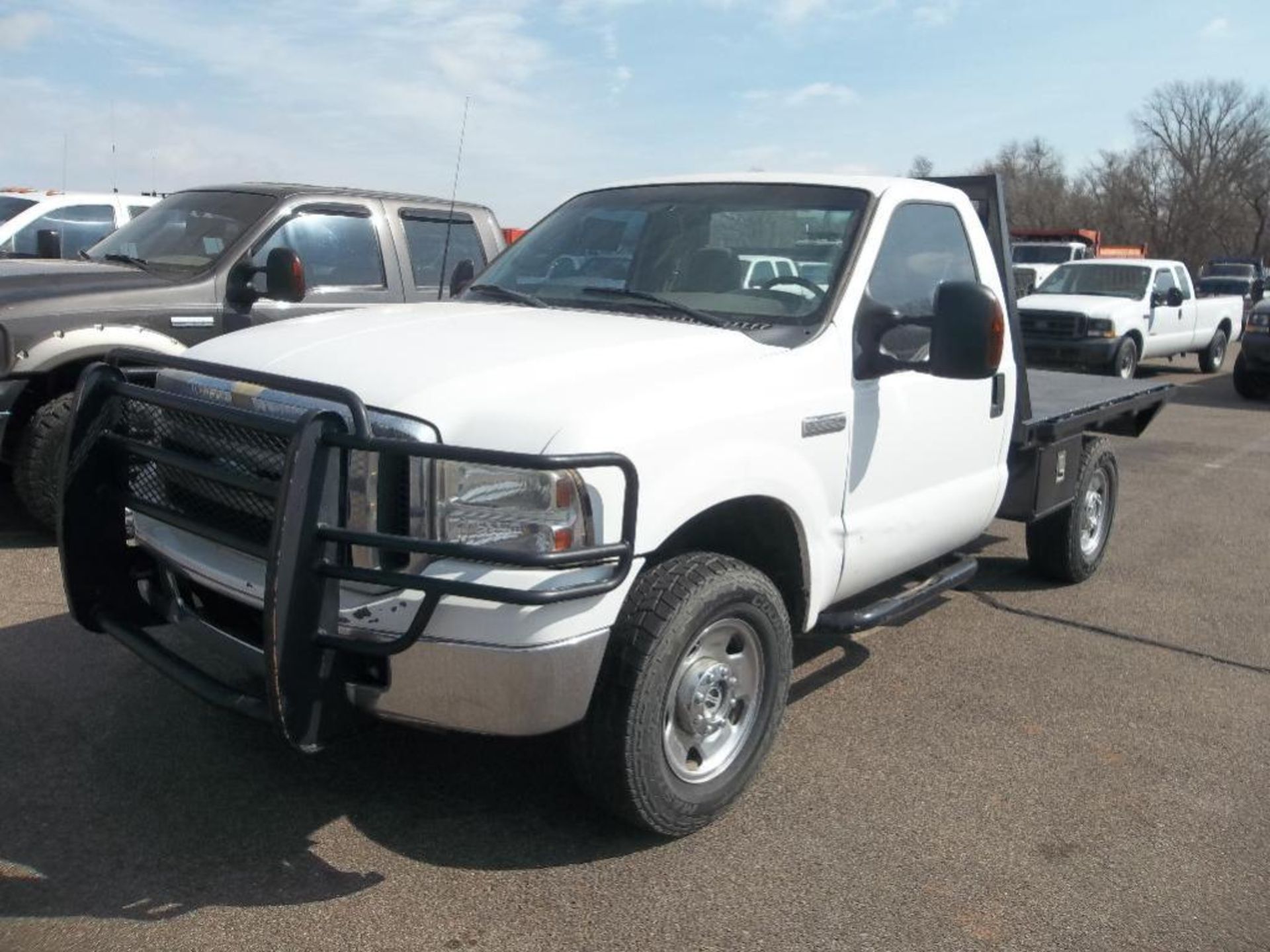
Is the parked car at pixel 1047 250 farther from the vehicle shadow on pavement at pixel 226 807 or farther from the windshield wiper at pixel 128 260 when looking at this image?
the vehicle shadow on pavement at pixel 226 807

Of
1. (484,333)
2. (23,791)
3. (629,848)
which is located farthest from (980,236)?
(23,791)

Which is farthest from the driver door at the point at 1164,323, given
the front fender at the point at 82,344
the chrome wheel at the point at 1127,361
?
the front fender at the point at 82,344

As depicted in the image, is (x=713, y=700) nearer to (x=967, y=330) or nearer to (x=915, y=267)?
(x=967, y=330)

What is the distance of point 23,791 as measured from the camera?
3693mm

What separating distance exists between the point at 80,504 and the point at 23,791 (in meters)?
0.91

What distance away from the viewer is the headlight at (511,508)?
3016mm

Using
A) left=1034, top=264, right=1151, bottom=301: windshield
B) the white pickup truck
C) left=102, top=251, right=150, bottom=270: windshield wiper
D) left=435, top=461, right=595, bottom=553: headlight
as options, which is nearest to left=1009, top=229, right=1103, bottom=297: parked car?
left=1034, top=264, right=1151, bottom=301: windshield

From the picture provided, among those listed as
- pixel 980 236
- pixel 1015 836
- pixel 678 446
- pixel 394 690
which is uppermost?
pixel 980 236

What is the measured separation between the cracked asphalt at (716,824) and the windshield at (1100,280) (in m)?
12.7

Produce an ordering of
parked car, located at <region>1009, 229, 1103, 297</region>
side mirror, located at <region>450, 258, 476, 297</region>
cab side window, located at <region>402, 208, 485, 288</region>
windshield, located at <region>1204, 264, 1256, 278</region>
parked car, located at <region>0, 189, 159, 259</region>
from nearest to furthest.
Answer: side mirror, located at <region>450, 258, 476, 297</region> < cab side window, located at <region>402, 208, 485, 288</region> < parked car, located at <region>0, 189, 159, 259</region> < parked car, located at <region>1009, 229, 1103, 297</region> < windshield, located at <region>1204, 264, 1256, 278</region>

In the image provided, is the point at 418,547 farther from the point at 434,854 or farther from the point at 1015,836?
the point at 1015,836

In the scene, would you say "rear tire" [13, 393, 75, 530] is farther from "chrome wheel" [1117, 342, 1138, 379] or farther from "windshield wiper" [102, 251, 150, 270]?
"chrome wheel" [1117, 342, 1138, 379]

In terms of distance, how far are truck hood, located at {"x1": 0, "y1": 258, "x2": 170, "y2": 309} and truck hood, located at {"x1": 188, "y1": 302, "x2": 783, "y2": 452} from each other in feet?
8.98

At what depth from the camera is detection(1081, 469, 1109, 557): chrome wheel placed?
6348mm
